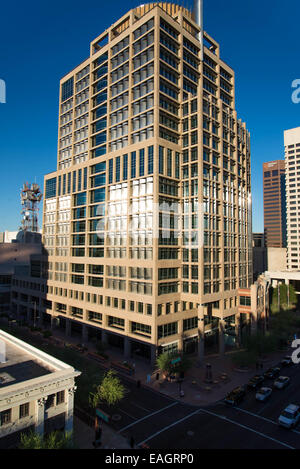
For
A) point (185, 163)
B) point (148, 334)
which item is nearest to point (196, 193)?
point (185, 163)

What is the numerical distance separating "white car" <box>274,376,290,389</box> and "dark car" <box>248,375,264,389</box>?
2.10m

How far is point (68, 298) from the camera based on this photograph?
74188 mm

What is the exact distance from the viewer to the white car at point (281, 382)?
43.0 m

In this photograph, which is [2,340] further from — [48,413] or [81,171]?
[81,171]

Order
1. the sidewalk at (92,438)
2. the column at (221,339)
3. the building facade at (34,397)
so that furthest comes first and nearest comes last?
the column at (221,339) → the sidewalk at (92,438) → the building facade at (34,397)

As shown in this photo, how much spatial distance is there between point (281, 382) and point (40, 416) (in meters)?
34.4

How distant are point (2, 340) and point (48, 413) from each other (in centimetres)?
1713

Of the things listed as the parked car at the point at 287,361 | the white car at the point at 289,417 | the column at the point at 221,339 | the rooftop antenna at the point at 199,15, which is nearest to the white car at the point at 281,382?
the parked car at the point at 287,361

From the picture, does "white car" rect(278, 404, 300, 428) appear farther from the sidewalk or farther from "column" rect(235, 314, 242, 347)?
"column" rect(235, 314, 242, 347)

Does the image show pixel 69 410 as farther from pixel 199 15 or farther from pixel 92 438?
pixel 199 15

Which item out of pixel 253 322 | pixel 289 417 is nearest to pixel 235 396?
pixel 289 417

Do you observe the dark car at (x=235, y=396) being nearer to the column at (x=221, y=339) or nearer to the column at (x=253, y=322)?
the column at (x=221, y=339)

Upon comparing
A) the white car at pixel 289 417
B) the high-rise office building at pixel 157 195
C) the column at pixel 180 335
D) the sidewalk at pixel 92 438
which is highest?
the high-rise office building at pixel 157 195

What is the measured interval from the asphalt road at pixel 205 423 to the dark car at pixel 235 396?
646 millimetres
